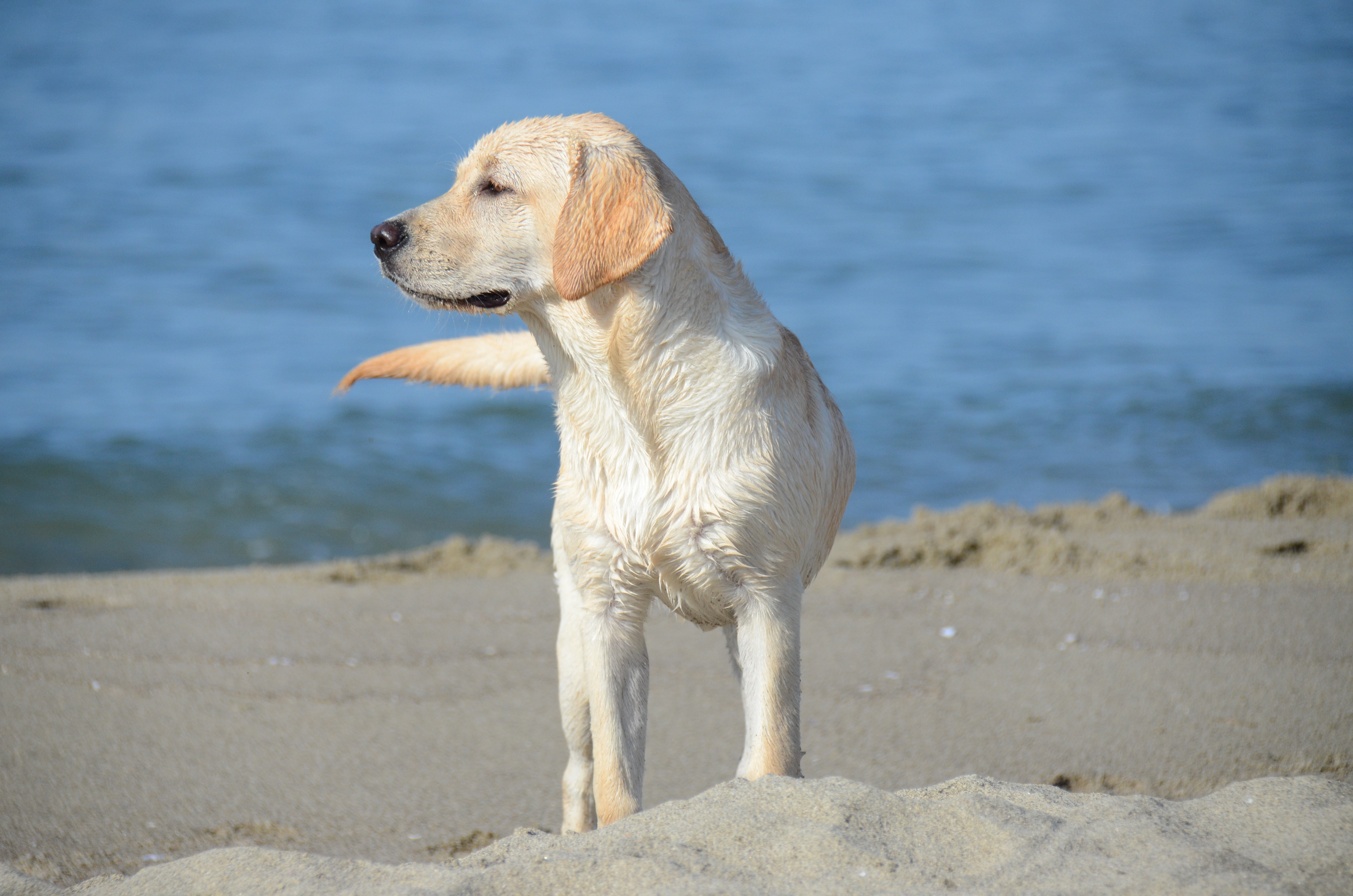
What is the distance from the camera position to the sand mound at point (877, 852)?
90.5 inches

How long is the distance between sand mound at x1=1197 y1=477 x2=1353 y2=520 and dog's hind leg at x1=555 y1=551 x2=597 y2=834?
443 centimetres

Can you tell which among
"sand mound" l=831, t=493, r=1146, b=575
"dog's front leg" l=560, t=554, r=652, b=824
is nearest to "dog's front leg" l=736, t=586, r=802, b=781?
"dog's front leg" l=560, t=554, r=652, b=824

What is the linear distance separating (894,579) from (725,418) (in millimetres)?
2934

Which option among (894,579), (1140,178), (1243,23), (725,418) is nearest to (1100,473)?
(894,579)

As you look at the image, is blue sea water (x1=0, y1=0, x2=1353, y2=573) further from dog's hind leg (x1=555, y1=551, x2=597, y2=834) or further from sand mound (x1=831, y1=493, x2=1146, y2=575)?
sand mound (x1=831, y1=493, x2=1146, y2=575)

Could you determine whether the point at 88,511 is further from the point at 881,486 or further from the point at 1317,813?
the point at 1317,813

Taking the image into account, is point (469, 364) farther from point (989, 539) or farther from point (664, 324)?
point (989, 539)

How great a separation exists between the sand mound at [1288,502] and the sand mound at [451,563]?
3.86 m

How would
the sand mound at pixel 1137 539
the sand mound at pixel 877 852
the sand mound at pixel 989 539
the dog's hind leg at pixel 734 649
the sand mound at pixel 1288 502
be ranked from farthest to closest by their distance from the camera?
the sand mound at pixel 1288 502, the sand mound at pixel 989 539, the sand mound at pixel 1137 539, the dog's hind leg at pixel 734 649, the sand mound at pixel 877 852

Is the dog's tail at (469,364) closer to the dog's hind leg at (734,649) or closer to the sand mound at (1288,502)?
the dog's hind leg at (734,649)

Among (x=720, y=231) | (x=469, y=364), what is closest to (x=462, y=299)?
(x=469, y=364)

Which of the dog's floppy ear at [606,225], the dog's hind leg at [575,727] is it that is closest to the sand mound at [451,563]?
the dog's hind leg at [575,727]

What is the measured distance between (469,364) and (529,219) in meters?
0.93

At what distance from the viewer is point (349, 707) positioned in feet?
14.4
